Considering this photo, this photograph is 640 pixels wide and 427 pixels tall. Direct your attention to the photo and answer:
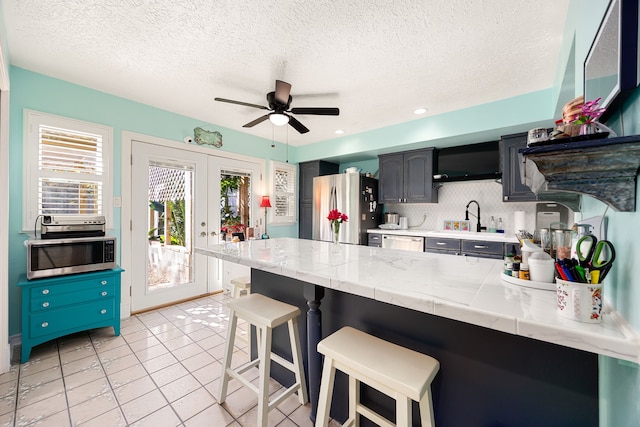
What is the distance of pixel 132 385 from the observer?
1.92m

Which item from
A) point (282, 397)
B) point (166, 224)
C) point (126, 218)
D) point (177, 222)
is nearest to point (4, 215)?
point (126, 218)

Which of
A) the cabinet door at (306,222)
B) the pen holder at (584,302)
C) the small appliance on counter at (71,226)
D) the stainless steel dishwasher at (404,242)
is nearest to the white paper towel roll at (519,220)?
the stainless steel dishwasher at (404,242)

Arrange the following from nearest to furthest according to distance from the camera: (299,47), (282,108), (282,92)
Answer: (299,47)
(282,92)
(282,108)

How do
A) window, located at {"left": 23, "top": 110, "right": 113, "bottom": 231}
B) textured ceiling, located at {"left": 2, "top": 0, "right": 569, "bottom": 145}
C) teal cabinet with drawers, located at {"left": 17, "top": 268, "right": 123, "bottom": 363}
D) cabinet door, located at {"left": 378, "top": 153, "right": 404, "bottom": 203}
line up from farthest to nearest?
cabinet door, located at {"left": 378, "top": 153, "right": 404, "bottom": 203} → window, located at {"left": 23, "top": 110, "right": 113, "bottom": 231} → teal cabinet with drawers, located at {"left": 17, "top": 268, "right": 123, "bottom": 363} → textured ceiling, located at {"left": 2, "top": 0, "right": 569, "bottom": 145}

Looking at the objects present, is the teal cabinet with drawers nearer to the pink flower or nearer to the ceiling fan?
the ceiling fan

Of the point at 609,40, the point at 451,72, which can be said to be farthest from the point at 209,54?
the point at 609,40

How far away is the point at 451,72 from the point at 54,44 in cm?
334

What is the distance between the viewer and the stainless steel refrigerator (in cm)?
422

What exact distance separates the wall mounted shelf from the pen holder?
0.24 m

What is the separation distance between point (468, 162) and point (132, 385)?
4.30m

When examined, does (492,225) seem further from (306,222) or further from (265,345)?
(265,345)

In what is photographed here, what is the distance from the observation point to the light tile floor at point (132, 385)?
5.33 feet

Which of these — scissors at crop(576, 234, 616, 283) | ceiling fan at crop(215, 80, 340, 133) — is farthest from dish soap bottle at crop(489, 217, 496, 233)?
scissors at crop(576, 234, 616, 283)

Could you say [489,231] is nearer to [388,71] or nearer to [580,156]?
[388,71]
